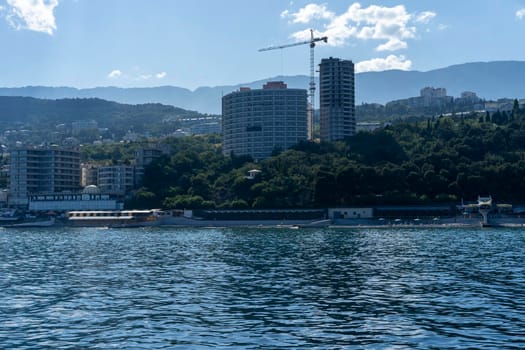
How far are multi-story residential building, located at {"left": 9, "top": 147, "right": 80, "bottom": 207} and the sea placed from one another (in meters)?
135

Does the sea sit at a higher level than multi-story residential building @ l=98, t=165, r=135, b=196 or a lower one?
lower

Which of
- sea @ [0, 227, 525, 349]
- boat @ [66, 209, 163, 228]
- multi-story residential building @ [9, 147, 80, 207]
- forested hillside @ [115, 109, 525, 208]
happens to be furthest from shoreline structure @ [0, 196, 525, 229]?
sea @ [0, 227, 525, 349]

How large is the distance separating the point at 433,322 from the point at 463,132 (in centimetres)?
14959

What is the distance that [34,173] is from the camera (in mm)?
196000

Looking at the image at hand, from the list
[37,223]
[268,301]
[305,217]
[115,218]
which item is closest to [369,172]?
[305,217]

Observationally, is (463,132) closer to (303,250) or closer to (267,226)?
(267,226)

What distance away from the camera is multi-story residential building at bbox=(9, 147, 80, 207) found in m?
194

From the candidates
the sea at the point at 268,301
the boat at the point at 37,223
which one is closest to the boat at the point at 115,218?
the boat at the point at 37,223

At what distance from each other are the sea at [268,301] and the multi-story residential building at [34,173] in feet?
441

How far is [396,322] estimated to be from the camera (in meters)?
31.5

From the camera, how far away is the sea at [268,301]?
2859 centimetres

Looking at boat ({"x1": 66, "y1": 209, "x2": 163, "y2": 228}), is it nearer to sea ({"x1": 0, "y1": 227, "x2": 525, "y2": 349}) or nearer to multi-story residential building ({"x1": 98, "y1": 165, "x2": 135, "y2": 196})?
multi-story residential building ({"x1": 98, "y1": 165, "x2": 135, "y2": 196})

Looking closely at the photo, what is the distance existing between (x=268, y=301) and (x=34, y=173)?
171416 mm

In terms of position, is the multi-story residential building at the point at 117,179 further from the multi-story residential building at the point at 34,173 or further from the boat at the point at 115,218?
the boat at the point at 115,218
